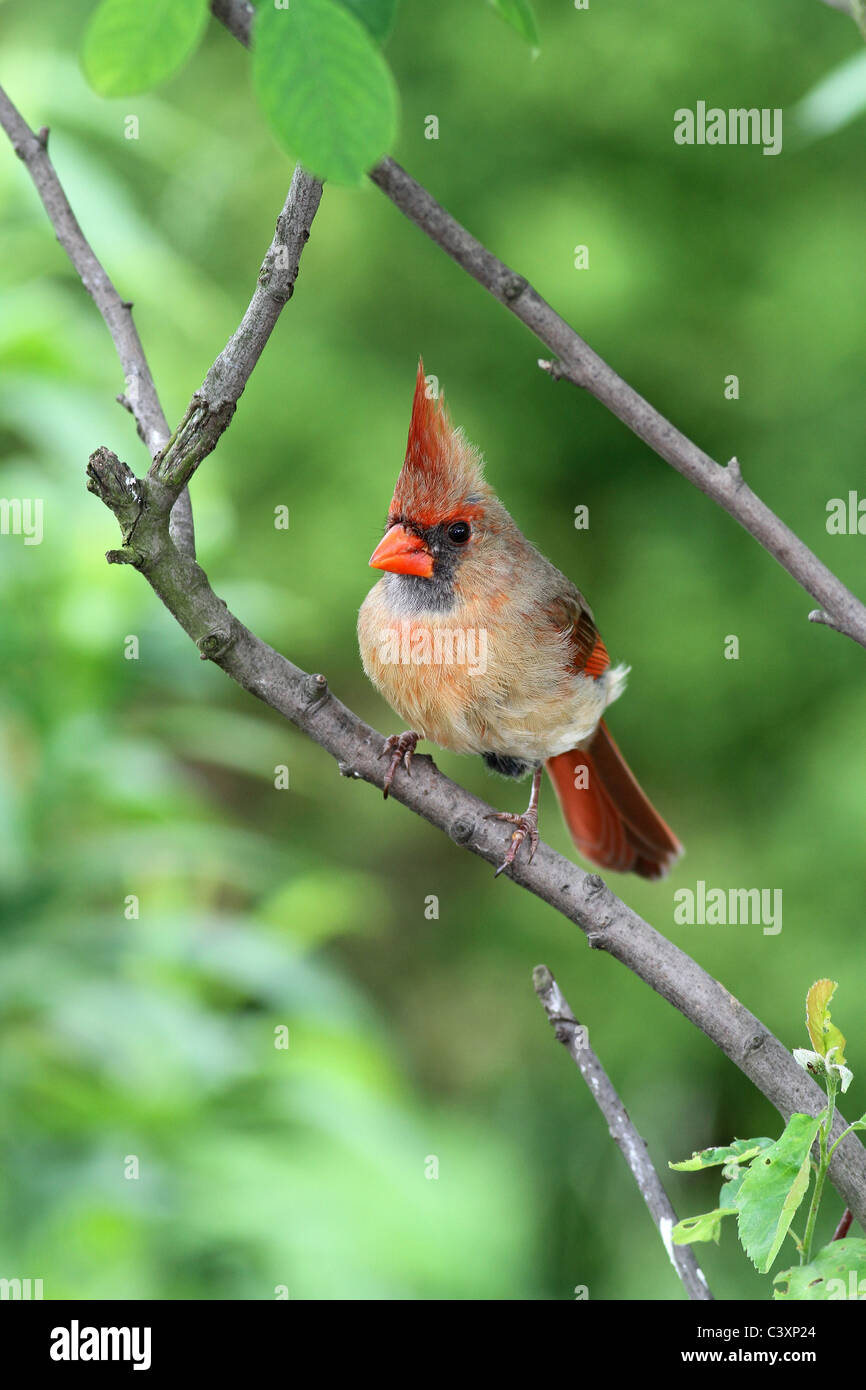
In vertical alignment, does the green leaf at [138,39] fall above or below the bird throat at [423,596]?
below

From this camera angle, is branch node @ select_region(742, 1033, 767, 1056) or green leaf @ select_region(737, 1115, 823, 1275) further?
branch node @ select_region(742, 1033, 767, 1056)

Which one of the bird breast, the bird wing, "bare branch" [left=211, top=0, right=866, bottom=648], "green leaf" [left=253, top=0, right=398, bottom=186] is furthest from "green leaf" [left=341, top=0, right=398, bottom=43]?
the bird wing

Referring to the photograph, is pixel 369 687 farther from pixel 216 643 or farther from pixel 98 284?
pixel 216 643

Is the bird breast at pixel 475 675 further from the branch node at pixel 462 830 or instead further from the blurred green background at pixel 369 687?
the blurred green background at pixel 369 687

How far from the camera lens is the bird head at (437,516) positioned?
1546 mm

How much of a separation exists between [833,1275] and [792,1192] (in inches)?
2.7

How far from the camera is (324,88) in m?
0.69

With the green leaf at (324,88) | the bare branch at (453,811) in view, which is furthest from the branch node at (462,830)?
the green leaf at (324,88)

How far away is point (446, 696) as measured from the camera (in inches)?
65.1

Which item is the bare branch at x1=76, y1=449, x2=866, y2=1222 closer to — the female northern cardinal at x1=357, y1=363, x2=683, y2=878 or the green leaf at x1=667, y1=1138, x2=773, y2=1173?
the green leaf at x1=667, y1=1138, x2=773, y2=1173

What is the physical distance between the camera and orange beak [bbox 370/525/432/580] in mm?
1607

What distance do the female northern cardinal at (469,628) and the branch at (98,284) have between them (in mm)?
360

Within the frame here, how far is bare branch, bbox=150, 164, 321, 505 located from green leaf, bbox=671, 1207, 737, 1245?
0.60 meters

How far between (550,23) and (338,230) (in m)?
0.89
